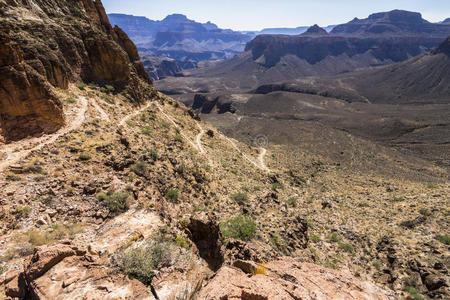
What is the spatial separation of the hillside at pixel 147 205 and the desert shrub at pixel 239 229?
124mm

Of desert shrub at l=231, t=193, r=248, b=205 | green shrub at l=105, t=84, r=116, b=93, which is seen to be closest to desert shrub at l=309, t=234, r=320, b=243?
desert shrub at l=231, t=193, r=248, b=205

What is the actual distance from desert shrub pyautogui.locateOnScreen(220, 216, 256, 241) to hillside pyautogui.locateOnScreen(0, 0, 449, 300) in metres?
0.12

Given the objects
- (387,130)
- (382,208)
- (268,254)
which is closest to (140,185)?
(268,254)

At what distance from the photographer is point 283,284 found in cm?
710

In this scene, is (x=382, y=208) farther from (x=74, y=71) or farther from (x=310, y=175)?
(x=74, y=71)

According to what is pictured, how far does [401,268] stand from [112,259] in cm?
1783

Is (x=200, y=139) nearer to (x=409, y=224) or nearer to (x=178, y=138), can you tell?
(x=178, y=138)

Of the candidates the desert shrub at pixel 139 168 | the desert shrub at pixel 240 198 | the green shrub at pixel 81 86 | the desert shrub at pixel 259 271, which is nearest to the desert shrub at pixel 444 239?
the desert shrub at pixel 240 198

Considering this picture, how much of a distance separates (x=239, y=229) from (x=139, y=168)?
25.5ft

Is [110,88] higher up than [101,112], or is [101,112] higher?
[110,88]

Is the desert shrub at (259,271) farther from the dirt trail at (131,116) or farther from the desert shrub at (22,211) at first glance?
the dirt trail at (131,116)

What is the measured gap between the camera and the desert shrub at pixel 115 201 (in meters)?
10.4

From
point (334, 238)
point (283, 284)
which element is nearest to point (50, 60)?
point (283, 284)

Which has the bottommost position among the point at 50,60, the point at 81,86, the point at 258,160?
the point at 258,160
